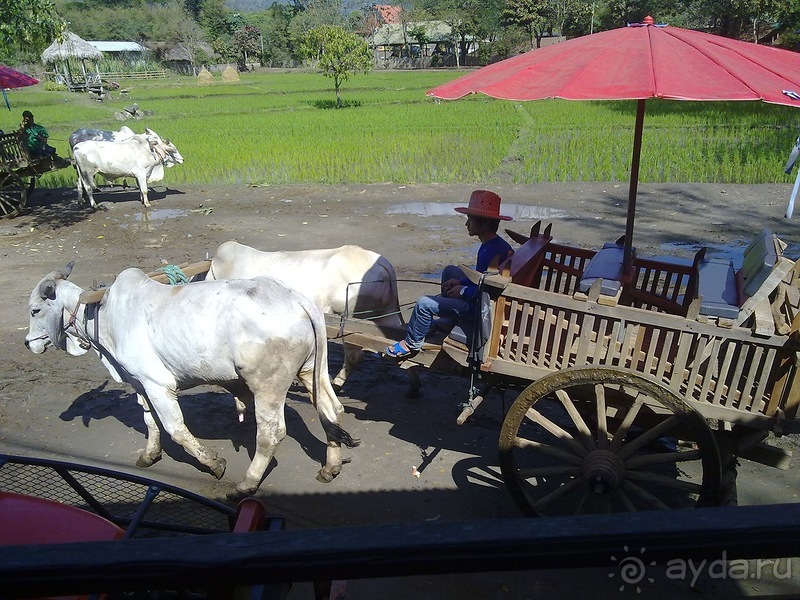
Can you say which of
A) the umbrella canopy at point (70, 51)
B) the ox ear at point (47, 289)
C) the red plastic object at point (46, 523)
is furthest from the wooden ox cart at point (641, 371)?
the umbrella canopy at point (70, 51)

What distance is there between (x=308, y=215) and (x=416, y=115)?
13.1 metres

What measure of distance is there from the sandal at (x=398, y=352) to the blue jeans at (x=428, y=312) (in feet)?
0.15

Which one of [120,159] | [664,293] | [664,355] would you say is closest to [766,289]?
[664,355]

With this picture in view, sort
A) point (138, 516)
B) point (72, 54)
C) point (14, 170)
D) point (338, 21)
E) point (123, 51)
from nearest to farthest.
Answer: point (138, 516), point (14, 170), point (72, 54), point (123, 51), point (338, 21)

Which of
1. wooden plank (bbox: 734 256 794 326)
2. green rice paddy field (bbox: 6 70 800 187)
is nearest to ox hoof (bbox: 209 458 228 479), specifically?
wooden plank (bbox: 734 256 794 326)

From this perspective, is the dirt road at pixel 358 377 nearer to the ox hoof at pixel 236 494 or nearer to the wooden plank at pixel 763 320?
the ox hoof at pixel 236 494

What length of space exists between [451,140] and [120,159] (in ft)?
30.6

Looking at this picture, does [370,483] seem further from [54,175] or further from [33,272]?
[54,175]

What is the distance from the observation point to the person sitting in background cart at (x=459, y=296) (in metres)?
4.17

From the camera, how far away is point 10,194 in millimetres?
12164

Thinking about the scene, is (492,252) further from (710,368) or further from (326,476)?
(326,476)

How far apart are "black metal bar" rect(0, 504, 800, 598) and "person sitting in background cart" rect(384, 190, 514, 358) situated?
301 cm

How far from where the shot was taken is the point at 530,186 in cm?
1300

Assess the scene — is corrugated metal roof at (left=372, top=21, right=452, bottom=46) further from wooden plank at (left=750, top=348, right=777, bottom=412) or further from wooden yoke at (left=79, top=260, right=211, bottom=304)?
wooden plank at (left=750, top=348, right=777, bottom=412)
